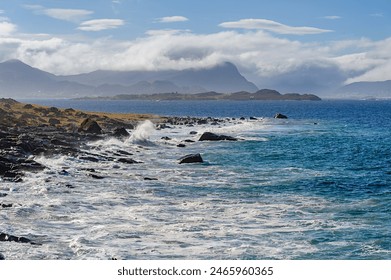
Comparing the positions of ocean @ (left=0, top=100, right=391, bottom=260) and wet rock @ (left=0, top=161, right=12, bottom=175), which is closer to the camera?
ocean @ (left=0, top=100, right=391, bottom=260)

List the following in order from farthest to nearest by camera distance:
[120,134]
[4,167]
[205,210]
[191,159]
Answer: [120,134]
[191,159]
[4,167]
[205,210]

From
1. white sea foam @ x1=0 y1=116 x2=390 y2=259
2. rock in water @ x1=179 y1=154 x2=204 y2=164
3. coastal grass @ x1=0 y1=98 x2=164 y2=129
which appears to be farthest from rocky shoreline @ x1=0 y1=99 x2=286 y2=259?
white sea foam @ x1=0 y1=116 x2=390 y2=259

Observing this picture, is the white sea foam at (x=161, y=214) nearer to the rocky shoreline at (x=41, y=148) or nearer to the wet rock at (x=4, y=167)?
the rocky shoreline at (x=41, y=148)

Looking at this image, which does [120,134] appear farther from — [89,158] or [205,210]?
[205,210]

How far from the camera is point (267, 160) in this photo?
2084 inches

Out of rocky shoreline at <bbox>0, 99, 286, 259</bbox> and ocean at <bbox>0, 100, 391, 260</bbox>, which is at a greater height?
rocky shoreline at <bbox>0, 99, 286, 259</bbox>

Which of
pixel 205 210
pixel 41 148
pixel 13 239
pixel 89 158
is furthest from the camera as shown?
pixel 89 158

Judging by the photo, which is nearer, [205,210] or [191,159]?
[205,210]

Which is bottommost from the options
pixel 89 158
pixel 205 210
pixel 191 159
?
pixel 205 210

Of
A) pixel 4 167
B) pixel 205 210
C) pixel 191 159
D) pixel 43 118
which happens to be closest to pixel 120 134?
pixel 43 118

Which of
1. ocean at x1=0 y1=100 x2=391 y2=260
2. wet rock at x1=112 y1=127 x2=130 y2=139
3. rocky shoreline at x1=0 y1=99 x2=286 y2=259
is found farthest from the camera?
wet rock at x1=112 y1=127 x2=130 y2=139

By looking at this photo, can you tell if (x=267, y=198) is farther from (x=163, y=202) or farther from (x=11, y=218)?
(x=11, y=218)

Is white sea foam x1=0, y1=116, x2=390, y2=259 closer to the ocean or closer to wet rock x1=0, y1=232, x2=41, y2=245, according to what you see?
the ocean
